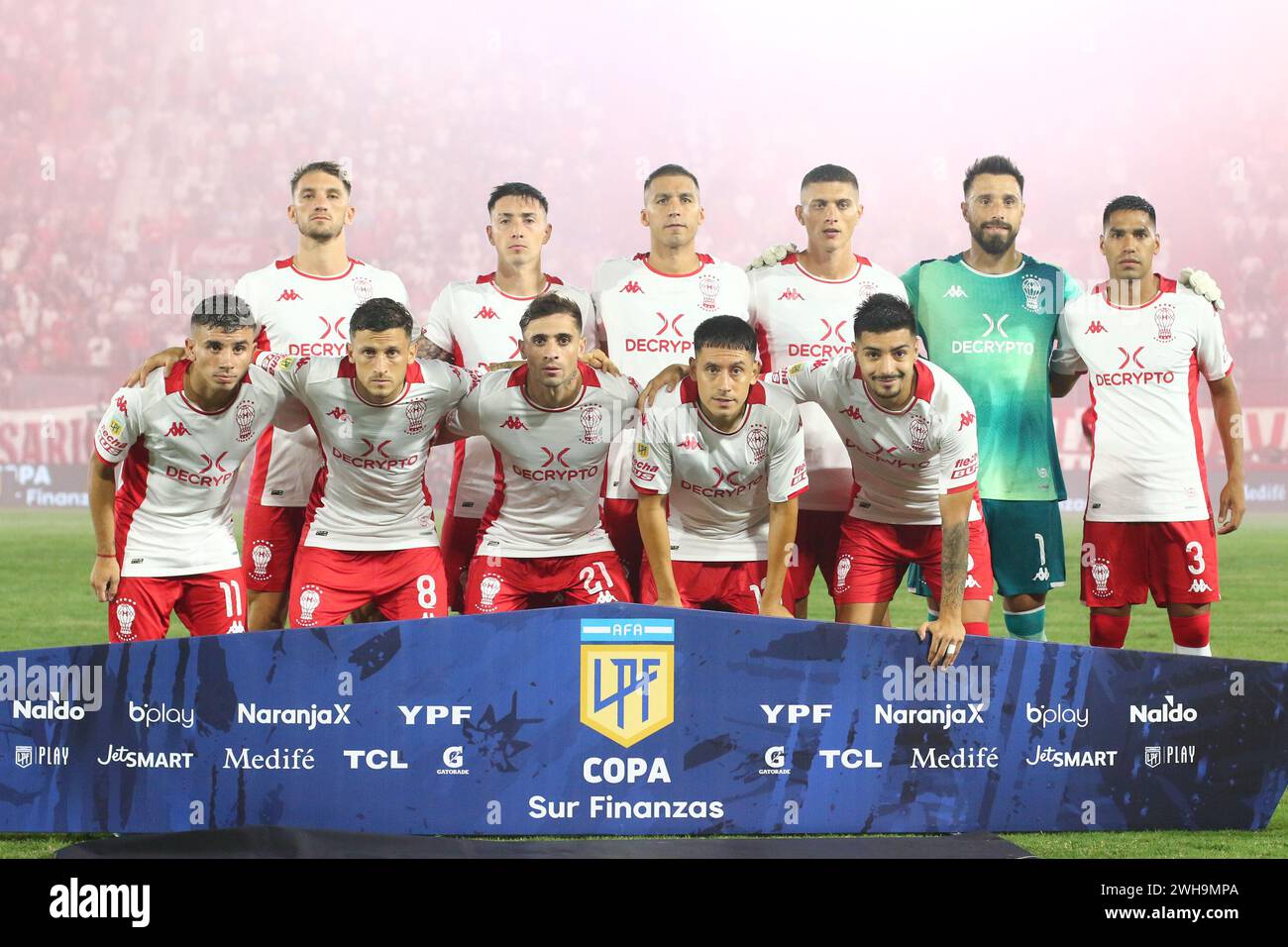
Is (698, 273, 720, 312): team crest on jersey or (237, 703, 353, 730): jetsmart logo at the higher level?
(698, 273, 720, 312): team crest on jersey

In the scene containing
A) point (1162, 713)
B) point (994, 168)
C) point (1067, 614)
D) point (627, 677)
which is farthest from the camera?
point (1067, 614)

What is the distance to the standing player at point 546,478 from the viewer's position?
197 inches

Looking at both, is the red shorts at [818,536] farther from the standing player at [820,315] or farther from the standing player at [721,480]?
the standing player at [721,480]

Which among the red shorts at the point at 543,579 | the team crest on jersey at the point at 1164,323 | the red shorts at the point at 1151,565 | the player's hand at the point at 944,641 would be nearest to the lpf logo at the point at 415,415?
the red shorts at the point at 543,579

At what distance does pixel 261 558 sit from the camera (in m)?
5.68

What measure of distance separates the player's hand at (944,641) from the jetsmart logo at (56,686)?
8.05 ft

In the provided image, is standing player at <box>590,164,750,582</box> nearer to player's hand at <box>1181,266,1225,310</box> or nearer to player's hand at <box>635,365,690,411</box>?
player's hand at <box>635,365,690,411</box>

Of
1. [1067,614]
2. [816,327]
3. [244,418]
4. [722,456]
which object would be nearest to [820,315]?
[816,327]

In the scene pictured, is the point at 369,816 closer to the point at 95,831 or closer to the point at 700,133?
the point at 95,831

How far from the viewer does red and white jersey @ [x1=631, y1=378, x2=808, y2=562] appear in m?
4.91

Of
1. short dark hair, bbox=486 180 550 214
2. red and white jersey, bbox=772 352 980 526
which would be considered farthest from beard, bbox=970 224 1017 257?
short dark hair, bbox=486 180 550 214

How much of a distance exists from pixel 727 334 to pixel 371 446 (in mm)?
1320

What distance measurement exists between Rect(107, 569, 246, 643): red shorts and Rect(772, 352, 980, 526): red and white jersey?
214cm

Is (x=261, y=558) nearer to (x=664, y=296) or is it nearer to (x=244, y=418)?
(x=244, y=418)
